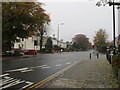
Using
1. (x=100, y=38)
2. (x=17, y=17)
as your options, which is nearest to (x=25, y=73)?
(x=17, y=17)

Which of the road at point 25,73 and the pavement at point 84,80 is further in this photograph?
the road at point 25,73

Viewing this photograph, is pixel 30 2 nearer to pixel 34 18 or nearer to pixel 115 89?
pixel 34 18

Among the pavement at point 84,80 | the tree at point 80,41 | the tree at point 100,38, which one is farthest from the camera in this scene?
the tree at point 80,41

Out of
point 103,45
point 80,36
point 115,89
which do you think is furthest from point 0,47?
point 80,36

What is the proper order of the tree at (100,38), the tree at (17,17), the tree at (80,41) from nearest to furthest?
the tree at (17,17)
the tree at (100,38)
the tree at (80,41)

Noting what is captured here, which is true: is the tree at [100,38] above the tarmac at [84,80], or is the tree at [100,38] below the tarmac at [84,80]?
above

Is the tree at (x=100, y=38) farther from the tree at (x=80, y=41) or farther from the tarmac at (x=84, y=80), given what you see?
the tarmac at (x=84, y=80)

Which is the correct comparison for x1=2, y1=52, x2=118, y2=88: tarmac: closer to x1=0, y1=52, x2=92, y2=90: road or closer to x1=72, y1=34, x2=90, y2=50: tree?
x1=0, y1=52, x2=92, y2=90: road

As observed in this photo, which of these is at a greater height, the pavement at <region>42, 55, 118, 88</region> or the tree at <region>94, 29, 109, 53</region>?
the tree at <region>94, 29, 109, 53</region>

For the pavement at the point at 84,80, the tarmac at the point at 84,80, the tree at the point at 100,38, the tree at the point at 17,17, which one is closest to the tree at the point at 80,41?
the tree at the point at 100,38

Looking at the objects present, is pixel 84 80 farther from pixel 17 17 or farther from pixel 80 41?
pixel 80 41

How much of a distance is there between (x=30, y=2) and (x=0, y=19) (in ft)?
18.4

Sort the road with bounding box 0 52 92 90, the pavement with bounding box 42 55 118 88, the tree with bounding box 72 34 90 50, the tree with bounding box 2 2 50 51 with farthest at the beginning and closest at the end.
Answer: the tree with bounding box 72 34 90 50, the tree with bounding box 2 2 50 51, the road with bounding box 0 52 92 90, the pavement with bounding box 42 55 118 88

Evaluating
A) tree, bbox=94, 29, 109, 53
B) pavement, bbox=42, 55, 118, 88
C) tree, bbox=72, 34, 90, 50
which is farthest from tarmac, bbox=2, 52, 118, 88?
tree, bbox=72, 34, 90, 50
